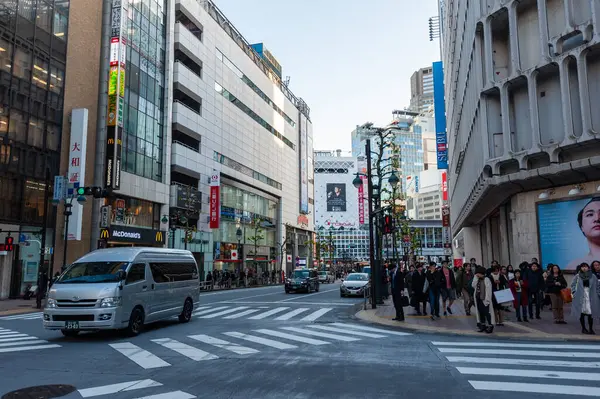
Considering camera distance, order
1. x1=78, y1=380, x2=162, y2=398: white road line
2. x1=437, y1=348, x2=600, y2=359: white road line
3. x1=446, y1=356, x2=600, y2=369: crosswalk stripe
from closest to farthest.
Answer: x1=78, y1=380, x2=162, y2=398: white road line, x1=446, y1=356, x2=600, y2=369: crosswalk stripe, x1=437, y1=348, x2=600, y2=359: white road line

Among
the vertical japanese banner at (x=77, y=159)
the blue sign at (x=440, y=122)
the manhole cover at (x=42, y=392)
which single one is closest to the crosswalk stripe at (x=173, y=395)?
the manhole cover at (x=42, y=392)

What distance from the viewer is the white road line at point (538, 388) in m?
6.45

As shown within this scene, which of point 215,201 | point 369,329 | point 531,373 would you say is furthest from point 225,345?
point 215,201

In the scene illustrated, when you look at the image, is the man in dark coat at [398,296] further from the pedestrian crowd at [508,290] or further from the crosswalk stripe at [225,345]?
the crosswalk stripe at [225,345]

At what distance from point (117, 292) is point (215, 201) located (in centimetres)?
3866

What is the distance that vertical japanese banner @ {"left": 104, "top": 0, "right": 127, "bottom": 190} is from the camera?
34.0m

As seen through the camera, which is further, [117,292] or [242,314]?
[242,314]

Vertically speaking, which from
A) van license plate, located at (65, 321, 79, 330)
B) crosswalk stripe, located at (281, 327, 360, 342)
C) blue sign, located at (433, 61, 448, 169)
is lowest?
crosswalk stripe, located at (281, 327, 360, 342)

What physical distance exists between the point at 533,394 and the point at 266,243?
6258cm

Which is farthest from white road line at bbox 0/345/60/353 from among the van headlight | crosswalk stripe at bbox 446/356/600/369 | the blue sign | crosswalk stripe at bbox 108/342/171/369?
the blue sign

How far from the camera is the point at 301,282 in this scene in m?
32.5

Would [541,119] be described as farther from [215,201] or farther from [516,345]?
[215,201]

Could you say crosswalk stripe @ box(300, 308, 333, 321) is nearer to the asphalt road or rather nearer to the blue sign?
the asphalt road

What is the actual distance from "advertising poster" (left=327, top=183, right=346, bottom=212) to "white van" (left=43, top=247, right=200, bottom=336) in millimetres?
147443
